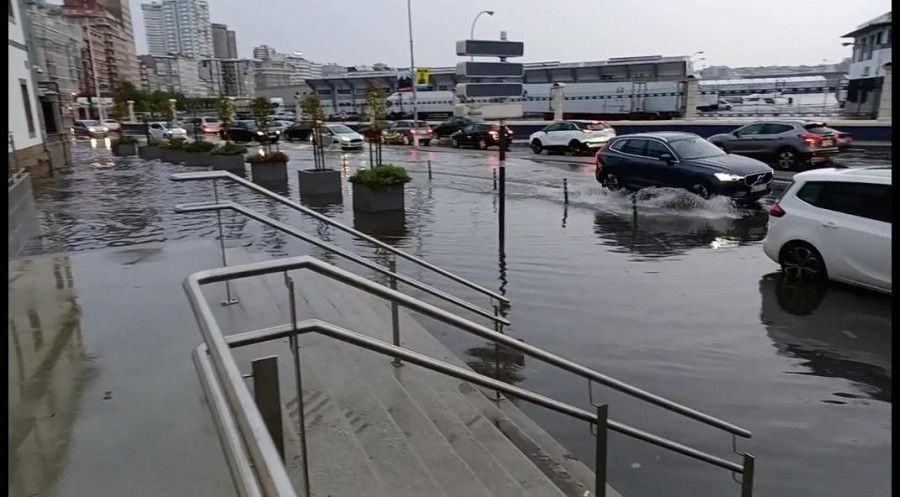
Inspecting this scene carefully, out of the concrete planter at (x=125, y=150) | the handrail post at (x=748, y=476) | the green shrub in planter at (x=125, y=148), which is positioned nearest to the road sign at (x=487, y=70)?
the handrail post at (x=748, y=476)

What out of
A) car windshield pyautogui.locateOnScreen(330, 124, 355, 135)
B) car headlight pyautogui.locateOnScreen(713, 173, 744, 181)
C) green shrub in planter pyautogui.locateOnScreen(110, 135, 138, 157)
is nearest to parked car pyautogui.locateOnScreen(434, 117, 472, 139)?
car windshield pyautogui.locateOnScreen(330, 124, 355, 135)

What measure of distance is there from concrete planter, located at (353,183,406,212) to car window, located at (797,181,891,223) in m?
7.53

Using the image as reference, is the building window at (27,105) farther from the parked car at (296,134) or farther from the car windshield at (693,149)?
the parked car at (296,134)

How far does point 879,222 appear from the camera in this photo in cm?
716

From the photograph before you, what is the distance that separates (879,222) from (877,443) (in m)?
3.61

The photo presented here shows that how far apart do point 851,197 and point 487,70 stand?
4726 millimetres

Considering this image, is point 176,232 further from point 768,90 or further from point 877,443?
point 768,90

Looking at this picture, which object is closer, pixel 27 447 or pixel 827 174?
pixel 27 447

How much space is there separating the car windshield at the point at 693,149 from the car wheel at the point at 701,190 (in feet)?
2.83

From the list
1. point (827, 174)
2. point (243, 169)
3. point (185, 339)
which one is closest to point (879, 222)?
point (827, 174)

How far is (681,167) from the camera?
46.2 feet

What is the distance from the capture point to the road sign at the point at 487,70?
898 centimetres

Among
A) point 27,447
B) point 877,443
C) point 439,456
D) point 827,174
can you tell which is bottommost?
point 877,443

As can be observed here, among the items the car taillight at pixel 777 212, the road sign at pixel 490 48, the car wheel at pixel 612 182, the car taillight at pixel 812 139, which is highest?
the road sign at pixel 490 48
